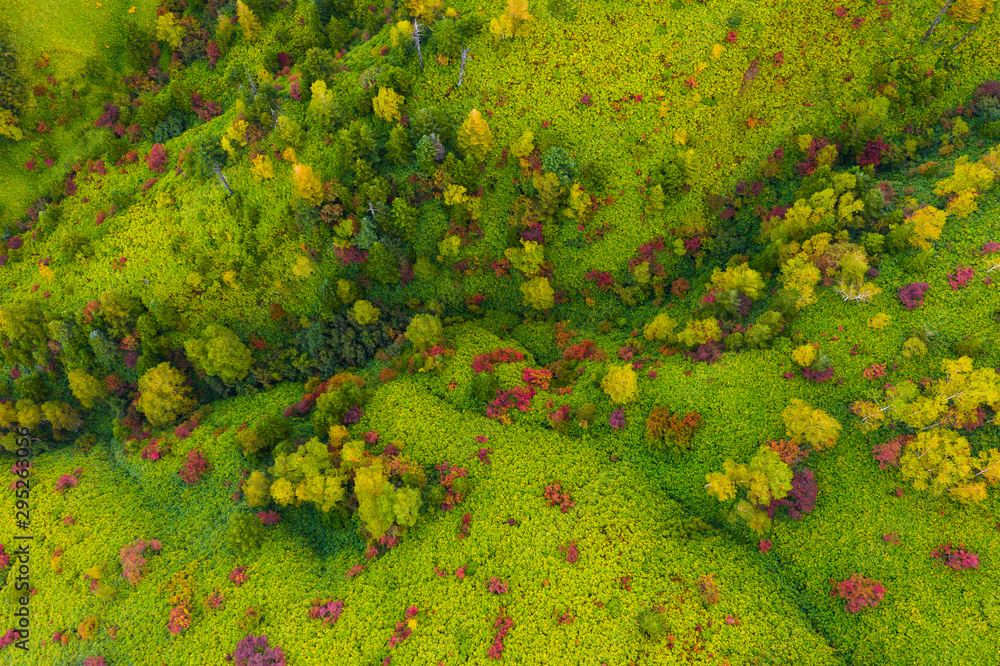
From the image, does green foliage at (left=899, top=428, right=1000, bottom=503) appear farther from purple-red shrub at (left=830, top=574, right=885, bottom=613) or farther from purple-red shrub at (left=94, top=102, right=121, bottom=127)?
purple-red shrub at (left=94, top=102, right=121, bottom=127)

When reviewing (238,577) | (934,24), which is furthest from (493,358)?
(934,24)

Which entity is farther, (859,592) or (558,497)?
(558,497)

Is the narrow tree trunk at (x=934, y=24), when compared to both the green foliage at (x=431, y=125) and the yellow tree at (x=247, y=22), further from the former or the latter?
the yellow tree at (x=247, y=22)

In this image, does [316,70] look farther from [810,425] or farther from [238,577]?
[810,425]

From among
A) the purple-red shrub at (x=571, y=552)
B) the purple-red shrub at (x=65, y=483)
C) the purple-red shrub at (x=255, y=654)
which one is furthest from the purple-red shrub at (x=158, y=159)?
the purple-red shrub at (x=571, y=552)

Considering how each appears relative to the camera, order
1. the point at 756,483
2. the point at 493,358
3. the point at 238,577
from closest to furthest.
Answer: the point at 756,483
the point at 238,577
the point at 493,358

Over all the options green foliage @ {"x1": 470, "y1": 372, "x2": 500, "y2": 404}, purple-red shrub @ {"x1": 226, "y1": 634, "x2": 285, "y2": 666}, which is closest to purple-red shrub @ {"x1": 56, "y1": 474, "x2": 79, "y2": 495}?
purple-red shrub @ {"x1": 226, "y1": 634, "x2": 285, "y2": 666}

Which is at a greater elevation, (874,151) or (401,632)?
(874,151)

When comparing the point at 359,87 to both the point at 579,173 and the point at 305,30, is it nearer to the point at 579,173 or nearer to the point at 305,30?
the point at 305,30
